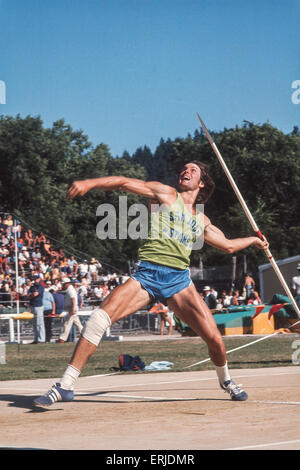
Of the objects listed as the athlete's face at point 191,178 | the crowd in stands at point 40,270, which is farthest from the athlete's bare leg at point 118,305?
the crowd in stands at point 40,270

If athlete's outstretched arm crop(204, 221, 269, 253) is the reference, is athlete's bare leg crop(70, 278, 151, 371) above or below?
below

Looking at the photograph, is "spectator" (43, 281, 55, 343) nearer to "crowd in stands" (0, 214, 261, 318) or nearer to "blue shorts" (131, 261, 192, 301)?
"crowd in stands" (0, 214, 261, 318)

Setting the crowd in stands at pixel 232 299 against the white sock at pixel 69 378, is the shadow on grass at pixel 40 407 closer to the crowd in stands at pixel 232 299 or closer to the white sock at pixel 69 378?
the white sock at pixel 69 378

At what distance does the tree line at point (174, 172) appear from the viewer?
207 feet

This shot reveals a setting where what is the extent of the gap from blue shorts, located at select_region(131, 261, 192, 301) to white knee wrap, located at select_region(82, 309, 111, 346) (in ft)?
1.52

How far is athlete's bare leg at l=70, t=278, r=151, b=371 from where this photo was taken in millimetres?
6961

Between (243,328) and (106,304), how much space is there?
18247mm

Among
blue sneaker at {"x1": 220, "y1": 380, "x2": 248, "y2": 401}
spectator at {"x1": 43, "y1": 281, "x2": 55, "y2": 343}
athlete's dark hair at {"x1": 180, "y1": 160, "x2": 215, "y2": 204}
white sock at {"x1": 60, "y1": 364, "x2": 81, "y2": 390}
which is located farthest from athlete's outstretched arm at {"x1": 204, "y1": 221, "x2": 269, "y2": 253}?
spectator at {"x1": 43, "y1": 281, "x2": 55, "y2": 343}

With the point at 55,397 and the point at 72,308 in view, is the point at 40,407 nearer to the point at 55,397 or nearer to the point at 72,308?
the point at 55,397

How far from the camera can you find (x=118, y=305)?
705 cm

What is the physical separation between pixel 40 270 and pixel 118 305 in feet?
84.0

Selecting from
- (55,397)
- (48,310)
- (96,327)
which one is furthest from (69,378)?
(48,310)

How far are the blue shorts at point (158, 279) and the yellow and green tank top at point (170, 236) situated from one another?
5 centimetres
